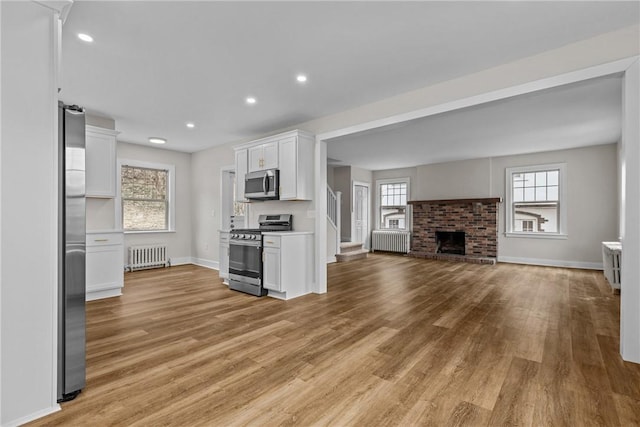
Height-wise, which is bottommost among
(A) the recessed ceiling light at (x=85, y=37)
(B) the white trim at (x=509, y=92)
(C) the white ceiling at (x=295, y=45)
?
(B) the white trim at (x=509, y=92)

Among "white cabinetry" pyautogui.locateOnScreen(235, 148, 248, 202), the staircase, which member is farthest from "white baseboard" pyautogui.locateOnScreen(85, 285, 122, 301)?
the staircase

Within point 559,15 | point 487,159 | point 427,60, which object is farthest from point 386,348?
point 487,159

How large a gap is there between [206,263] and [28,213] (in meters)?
5.32

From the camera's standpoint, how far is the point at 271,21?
233 cm

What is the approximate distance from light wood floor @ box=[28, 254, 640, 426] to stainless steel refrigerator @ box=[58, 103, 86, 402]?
0.59ft

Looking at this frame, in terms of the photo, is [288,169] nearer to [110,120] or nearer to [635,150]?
[110,120]

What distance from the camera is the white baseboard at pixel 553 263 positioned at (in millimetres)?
6426

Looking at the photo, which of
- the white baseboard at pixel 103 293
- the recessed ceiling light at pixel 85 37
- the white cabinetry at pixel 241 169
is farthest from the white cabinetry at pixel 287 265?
the recessed ceiling light at pixel 85 37

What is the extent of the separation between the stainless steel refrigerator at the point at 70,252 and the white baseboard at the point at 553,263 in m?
8.15

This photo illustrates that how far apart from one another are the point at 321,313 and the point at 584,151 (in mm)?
6721

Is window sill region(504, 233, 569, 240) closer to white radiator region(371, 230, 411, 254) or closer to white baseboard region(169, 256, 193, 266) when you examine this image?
white radiator region(371, 230, 411, 254)

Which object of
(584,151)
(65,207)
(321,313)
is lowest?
(321,313)

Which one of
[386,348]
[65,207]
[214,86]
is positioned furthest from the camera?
[214,86]

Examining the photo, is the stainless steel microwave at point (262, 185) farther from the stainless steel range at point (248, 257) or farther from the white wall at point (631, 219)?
the white wall at point (631, 219)
